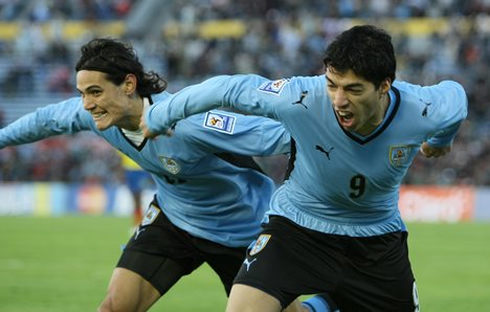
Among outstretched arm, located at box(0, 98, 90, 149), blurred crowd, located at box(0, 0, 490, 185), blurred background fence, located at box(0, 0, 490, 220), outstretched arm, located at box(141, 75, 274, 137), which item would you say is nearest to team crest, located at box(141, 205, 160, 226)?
outstretched arm, located at box(0, 98, 90, 149)

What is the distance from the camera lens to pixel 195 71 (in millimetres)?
30438

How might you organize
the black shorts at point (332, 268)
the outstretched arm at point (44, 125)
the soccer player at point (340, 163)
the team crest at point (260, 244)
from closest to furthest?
1. the soccer player at point (340, 163)
2. the black shorts at point (332, 268)
3. the team crest at point (260, 244)
4. the outstretched arm at point (44, 125)

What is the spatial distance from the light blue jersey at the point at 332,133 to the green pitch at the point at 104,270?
166 inches

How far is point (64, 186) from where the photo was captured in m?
27.1

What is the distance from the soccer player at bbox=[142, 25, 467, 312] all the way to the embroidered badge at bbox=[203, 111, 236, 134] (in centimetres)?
61

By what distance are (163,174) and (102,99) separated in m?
0.66

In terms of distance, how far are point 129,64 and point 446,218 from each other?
19.0m

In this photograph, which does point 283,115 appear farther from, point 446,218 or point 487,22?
point 487,22

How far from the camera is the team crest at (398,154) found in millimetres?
5723

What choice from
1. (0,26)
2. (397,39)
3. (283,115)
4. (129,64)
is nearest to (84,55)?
A: (129,64)

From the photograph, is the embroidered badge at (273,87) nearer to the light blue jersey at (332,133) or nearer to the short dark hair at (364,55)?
the light blue jersey at (332,133)

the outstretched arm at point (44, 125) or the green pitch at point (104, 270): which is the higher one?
the outstretched arm at point (44, 125)

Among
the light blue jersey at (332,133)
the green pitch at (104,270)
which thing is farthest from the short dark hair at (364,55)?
the green pitch at (104,270)

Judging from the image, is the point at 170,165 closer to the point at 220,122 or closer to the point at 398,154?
the point at 220,122
